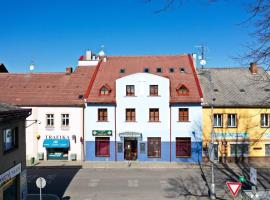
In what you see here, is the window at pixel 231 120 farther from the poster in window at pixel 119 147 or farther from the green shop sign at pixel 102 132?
the green shop sign at pixel 102 132

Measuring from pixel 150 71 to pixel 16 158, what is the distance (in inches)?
865

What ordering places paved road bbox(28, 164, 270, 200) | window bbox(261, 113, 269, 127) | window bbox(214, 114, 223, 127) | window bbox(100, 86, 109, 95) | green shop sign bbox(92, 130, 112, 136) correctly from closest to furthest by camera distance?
paved road bbox(28, 164, 270, 200) → window bbox(261, 113, 269, 127) → window bbox(214, 114, 223, 127) → green shop sign bbox(92, 130, 112, 136) → window bbox(100, 86, 109, 95)

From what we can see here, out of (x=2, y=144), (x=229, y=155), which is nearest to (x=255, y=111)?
(x=229, y=155)

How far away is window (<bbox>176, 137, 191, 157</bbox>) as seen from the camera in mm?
32750

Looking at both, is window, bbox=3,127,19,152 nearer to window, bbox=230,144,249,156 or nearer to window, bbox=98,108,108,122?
window, bbox=98,108,108,122

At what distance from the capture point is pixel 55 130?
111ft

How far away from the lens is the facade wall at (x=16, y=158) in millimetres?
16312

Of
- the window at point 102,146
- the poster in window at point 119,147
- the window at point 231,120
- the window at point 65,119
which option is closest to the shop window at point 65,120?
the window at point 65,119

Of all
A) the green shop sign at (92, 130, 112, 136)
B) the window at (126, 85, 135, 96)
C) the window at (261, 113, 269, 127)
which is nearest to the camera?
the window at (261, 113, 269, 127)

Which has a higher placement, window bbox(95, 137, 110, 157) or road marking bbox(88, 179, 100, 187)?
window bbox(95, 137, 110, 157)

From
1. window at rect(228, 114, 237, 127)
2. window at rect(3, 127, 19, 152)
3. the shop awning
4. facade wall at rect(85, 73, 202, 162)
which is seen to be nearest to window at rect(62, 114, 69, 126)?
the shop awning

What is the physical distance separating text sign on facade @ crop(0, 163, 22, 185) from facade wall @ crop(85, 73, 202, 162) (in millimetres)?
14740

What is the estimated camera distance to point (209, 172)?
28.8 meters

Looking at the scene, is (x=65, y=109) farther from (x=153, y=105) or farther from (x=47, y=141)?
(x=153, y=105)
